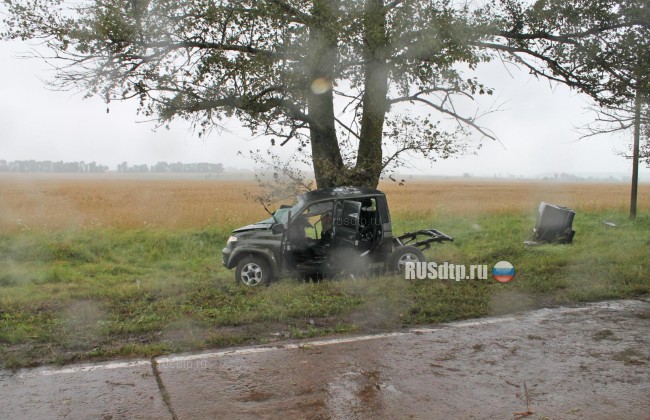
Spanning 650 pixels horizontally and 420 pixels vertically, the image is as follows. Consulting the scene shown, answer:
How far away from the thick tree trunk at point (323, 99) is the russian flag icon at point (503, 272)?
3195 millimetres

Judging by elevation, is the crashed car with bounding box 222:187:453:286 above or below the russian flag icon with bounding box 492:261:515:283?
above

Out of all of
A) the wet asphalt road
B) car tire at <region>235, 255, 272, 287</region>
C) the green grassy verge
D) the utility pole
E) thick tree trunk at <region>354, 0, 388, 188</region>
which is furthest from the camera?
the utility pole

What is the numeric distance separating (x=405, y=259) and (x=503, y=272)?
1.71 metres

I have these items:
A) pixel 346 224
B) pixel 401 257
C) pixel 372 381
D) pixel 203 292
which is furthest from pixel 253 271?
pixel 372 381

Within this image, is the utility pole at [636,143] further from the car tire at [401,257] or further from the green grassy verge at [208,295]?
the car tire at [401,257]

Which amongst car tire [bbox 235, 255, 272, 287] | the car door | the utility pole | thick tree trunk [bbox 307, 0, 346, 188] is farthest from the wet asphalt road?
the utility pole

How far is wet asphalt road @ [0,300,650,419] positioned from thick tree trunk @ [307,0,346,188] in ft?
15.7

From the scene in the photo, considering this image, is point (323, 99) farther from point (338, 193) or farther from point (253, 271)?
point (253, 271)

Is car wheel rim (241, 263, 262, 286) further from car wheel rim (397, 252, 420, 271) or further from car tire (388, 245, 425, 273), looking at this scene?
car wheel rim (397, 252, 420, 271)

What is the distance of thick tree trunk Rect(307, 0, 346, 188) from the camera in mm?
8539

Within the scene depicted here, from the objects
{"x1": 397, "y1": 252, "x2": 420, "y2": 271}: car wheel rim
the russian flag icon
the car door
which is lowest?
the russian flag icon

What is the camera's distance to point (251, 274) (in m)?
8.69

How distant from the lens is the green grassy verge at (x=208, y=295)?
18.8ft

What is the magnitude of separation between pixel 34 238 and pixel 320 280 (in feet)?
26.1
